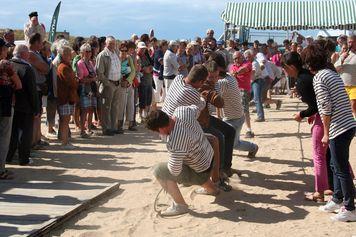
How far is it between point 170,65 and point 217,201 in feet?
25.7

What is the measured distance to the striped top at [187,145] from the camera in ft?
18.4

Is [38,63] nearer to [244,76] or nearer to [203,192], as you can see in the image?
[203,192]

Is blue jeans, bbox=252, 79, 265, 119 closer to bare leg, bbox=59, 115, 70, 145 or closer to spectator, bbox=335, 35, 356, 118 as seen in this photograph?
spectator, bbox=335, 35, 356, 118

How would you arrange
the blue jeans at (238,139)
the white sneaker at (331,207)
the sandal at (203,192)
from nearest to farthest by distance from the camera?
the white sneaker at (331,207)
the sandal at (203,192)
the blue jeans at (238,139)

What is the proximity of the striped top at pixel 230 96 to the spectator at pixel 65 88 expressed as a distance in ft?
9.80

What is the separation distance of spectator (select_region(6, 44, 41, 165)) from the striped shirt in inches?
166

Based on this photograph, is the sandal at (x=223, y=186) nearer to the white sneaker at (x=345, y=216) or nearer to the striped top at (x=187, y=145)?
the striped top at (x=187, y=145)

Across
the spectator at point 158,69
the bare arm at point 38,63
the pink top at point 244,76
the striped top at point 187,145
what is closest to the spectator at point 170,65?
the spectator at point 158,69

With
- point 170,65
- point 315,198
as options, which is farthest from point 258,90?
point 315,198

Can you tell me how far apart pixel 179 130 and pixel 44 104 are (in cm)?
503

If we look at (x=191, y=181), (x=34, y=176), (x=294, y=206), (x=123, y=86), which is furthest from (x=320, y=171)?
(x=123, y=86)

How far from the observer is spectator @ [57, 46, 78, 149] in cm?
924

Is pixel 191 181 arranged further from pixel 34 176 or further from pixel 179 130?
pixel 34 176

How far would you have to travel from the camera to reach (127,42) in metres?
11.4
